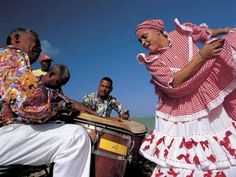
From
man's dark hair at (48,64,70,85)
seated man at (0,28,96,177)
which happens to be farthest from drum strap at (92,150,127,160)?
man's dark hair at (48,64,70,85)

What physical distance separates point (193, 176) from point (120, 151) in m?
0.86

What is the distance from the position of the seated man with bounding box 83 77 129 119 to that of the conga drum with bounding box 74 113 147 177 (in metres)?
3.50

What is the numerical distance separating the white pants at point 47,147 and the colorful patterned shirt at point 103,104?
3.90 m

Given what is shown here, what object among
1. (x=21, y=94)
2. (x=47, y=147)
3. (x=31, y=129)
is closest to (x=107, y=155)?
(x=47, y=147)

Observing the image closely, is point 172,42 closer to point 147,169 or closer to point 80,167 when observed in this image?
point 80,167

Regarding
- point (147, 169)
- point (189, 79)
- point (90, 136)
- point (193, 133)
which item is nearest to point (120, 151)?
point (90, 136)

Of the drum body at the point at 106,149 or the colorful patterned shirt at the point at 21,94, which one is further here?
the drum body at the point at 106,149

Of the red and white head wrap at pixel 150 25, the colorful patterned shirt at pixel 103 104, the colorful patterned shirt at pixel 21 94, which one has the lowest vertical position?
the colorful patterned shirt at pixel 103 104

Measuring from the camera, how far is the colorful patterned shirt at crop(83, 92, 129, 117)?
23.2 ft

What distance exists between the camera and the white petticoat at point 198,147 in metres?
2.90

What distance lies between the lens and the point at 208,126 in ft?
9.91

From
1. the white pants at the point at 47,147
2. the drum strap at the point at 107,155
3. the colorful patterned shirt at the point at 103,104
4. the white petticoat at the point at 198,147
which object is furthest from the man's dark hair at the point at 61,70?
the colorful patterned shirt at the point at 103,104

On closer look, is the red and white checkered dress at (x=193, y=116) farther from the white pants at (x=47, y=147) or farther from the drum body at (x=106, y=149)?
the white pants at (x=47, y=147)

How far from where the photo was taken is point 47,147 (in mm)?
3074
